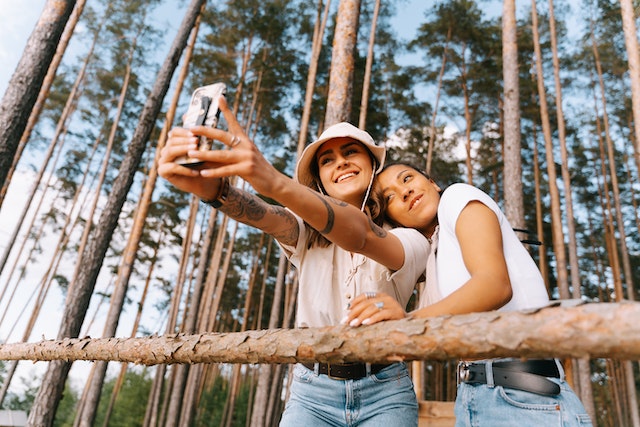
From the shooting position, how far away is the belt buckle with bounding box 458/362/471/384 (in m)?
1.26

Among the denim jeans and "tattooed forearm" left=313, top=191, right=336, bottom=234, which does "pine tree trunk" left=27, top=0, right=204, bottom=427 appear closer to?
"tattooed forearm" left=313, top=191, right=336, bottom=234

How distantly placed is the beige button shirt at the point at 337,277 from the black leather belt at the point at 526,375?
0.43 meters

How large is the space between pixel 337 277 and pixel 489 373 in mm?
635

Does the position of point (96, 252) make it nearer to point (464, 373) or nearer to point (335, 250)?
point (335, 250)

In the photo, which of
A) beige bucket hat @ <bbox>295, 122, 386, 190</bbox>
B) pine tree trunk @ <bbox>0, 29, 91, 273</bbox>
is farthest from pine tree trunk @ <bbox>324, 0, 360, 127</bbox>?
pine tree trunk @ <bbox>0, 29, 91, 273</bbox>

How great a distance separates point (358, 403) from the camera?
1.52 meters

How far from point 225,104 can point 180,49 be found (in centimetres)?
689

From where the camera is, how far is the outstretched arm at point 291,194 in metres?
1.02

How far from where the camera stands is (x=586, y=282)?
59.4ft

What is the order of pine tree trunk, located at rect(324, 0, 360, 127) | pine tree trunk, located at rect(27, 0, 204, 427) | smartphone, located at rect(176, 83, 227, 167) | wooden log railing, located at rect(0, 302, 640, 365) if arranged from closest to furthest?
wooden log railing, located at rect(0, 302, 640, 365)
smartphone, located at rect(176, 83, 227, 167)
pine tree trunk, located at rect(324, 0, 360, 127)
pine tree trunk, located at rect(27, 0, 204, 427)

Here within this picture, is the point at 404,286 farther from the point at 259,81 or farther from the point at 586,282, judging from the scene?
the point at 586,282

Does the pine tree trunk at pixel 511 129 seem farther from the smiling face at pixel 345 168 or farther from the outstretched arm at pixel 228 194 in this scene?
the outstretched arm at pixel 228 194

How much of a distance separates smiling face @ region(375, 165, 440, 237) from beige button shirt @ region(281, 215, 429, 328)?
0.06 m

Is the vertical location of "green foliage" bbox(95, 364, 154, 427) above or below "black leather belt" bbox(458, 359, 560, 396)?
above
